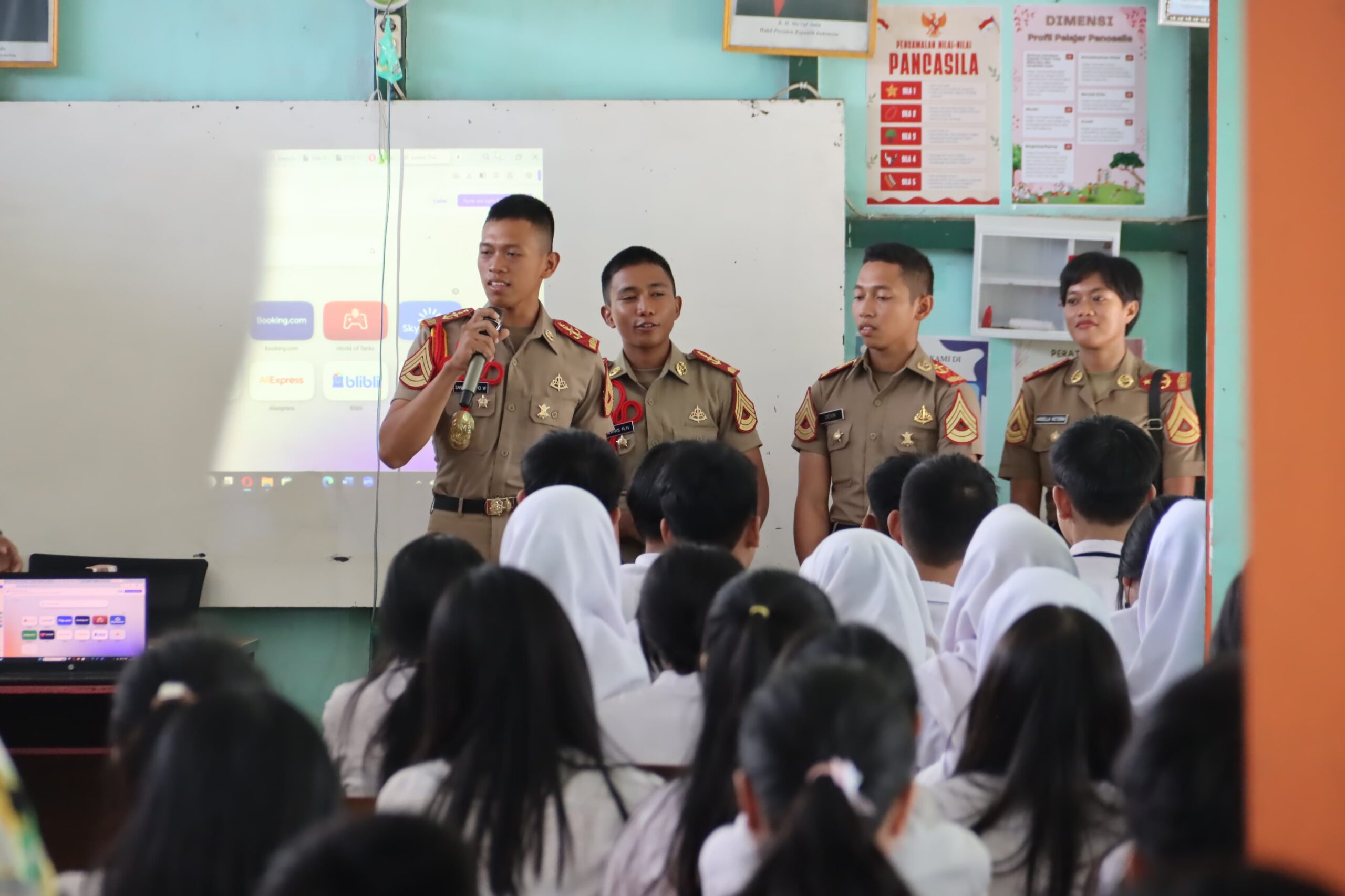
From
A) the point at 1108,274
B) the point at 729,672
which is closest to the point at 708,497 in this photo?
the point at 729,672

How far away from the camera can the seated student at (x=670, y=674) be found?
70.2 inches

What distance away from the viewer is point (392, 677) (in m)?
1.89

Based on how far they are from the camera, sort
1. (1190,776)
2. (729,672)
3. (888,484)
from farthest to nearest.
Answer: (888,484) → (729,672) → (1190,776)

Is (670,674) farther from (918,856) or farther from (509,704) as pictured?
(918,856)

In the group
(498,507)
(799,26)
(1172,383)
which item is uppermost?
(799,26)

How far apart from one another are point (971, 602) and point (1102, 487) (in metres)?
0.61

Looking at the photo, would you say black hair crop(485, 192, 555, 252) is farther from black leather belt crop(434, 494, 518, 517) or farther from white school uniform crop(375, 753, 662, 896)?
white school uniform crop(375, 753, 662, 896)

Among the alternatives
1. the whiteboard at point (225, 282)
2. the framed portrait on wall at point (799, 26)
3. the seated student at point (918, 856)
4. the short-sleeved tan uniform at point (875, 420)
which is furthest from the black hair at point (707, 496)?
the framed portrait on wall at point (799, 26)

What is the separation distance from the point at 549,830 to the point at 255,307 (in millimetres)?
3055

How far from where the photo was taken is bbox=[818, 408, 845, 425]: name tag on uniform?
147 inches

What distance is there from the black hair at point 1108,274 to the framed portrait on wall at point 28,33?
11.1ft

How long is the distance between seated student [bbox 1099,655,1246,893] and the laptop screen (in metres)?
2.94

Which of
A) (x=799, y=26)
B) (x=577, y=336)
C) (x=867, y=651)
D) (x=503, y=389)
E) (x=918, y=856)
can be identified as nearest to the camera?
(x=918, y=856)

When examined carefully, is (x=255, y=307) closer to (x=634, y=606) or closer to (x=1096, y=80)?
(x=634, y=606)
